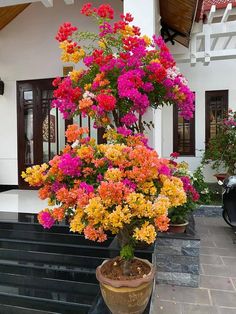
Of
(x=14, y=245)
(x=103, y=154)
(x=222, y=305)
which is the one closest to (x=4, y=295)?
(x=14, y=245)

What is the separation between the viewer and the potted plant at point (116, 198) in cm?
146

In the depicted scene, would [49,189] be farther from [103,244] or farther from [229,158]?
[229,158]

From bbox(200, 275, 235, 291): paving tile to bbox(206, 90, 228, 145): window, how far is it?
12.6ft

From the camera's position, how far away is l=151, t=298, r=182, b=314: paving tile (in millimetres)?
2242

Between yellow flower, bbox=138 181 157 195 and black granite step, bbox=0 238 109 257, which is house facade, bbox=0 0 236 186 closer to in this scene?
black granite step, bbox=0 238 109 257

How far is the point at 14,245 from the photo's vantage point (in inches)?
112

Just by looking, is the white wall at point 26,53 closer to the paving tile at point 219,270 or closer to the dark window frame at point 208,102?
the dark window frame at point 208,102

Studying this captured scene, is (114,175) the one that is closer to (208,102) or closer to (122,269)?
(122,269)

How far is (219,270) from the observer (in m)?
2.97

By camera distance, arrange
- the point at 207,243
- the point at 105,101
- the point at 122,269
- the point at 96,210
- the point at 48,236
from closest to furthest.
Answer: the point at 96,210 → the point at 122,269 → the point at 105,101 → the point at 48,236 → the point at 207,243

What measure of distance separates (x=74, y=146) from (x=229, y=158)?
4157mm

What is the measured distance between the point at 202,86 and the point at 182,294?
4805 millimetres

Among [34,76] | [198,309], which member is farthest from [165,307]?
[34,76]

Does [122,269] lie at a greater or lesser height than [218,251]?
greater
